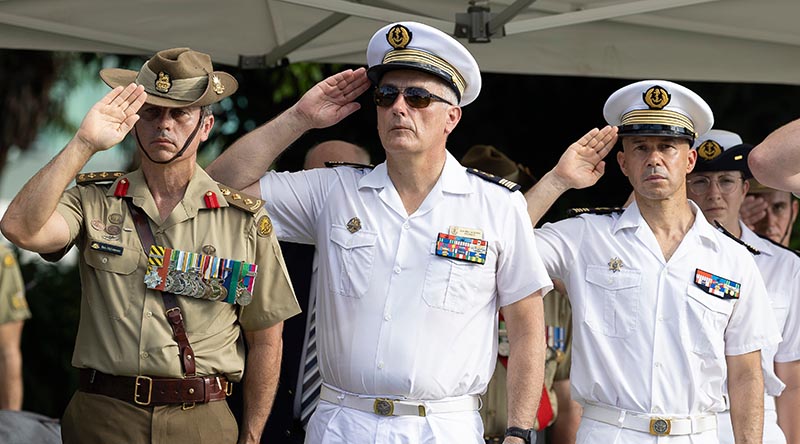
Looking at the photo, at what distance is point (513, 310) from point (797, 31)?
9.18ft

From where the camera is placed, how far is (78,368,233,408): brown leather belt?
12.6ft

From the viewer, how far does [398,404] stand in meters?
3.99

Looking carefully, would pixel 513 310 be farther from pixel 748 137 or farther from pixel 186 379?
pixel 748 137

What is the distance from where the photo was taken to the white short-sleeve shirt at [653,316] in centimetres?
442

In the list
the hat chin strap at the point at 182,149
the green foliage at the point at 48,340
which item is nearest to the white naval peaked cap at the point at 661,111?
the hat chin strap at the point at 182,149

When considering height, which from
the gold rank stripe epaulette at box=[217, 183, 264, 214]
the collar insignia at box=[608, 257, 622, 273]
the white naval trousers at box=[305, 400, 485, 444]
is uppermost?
the gold rank stripe epaulette at box=[217, 183, 264, 214]

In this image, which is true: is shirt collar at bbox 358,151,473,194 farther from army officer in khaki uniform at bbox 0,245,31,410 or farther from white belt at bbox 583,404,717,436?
army officer in khaki uniform at bbox 0,245,31,410

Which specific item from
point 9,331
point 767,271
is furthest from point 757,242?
point 9,331

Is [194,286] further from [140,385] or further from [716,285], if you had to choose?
[716,285]

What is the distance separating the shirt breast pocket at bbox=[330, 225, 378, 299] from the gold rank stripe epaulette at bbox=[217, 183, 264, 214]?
0.29 metres

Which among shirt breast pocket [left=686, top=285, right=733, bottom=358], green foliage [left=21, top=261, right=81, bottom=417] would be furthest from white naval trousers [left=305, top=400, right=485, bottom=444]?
green foliage [left=21, top=261, right=81, bottom=417]

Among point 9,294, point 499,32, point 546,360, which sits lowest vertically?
point 546,360

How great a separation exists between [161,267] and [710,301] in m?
1.96

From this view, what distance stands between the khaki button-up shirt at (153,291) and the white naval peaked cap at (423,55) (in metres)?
0.67
